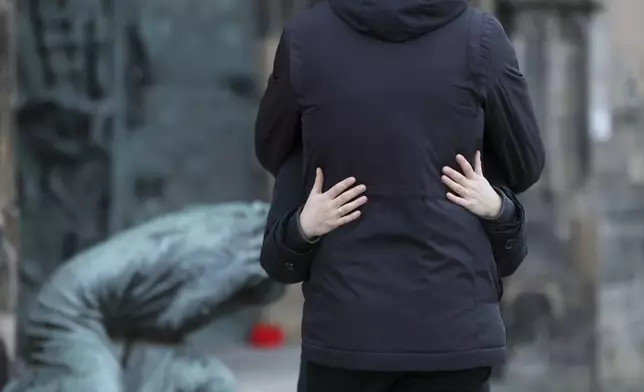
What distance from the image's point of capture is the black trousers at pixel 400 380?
2078 mm

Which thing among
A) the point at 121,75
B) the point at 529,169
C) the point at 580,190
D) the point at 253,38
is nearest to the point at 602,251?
the point at 580,190

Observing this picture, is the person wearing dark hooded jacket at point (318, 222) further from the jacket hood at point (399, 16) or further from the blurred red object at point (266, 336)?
the blurred red object at point (266, 336)

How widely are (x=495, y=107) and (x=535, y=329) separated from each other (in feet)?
12.5

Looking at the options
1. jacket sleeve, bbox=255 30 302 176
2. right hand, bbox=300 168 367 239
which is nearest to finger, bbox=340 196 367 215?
right hand, bbox=300 168 367 239

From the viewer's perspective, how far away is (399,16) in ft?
6.58

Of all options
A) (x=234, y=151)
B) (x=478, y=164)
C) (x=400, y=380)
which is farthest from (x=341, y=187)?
(x=234, y=151)

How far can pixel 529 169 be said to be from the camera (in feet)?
7.16

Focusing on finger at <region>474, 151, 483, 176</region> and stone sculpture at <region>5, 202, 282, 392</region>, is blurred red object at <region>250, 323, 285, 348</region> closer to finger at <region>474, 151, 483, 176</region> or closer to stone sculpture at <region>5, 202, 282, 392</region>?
stone sculpture at <region>5, 202, 282, 392</region>

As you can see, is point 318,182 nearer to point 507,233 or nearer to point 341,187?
point 341,187

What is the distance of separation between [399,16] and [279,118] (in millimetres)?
315

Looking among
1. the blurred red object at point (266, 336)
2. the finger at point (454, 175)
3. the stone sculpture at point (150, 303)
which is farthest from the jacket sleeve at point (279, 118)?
the blurred red object at point (266, 336)

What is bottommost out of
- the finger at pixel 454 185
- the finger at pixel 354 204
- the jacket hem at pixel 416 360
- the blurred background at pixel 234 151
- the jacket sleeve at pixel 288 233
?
the blurred background at pixel 234 151

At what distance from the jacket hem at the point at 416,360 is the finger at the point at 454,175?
283 millimetres

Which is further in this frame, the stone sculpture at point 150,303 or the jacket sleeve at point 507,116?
the stone sculpture at point 150,303
